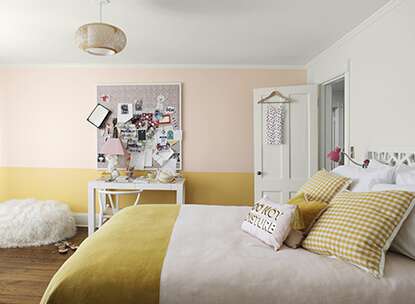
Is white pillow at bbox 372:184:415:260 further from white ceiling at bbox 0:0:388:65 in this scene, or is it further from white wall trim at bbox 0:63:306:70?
white wall trim at bbox 0:63:306:70

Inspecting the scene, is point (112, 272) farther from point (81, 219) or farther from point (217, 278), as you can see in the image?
point (81, 219)

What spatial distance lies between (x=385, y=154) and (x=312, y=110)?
1.44 metres

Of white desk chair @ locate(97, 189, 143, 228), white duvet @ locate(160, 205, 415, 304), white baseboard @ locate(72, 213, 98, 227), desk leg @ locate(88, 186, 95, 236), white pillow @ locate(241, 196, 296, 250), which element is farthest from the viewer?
white baseboard @ locate(72, 213, 98, 227)

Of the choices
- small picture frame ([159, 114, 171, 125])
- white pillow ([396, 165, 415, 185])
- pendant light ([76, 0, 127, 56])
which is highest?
pendant light ([76, 0, 127, 56])

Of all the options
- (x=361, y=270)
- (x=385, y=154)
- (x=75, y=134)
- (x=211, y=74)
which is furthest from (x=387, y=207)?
(x=75, y=134)

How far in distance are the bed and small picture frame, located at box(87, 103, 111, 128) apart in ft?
9.19

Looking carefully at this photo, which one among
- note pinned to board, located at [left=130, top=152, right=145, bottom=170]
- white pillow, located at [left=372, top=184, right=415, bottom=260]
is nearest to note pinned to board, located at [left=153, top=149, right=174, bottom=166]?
note pinned to board, located at [left=130, top=152, right=145, bottom=170]

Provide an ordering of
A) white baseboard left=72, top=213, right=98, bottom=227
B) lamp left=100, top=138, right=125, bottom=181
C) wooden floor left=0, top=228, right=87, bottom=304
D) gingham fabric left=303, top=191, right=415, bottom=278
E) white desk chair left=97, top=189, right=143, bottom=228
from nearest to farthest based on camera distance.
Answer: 1. gingham fabric left=303, top=191, right=415, bottom=278
2. wooden floor left=0, top=228, right=87, bottom=304
3. white desk chair left=97, top=189, right=143, bottom=228
4. lamp left=100, top=138, right=125, bottom=181
5. white baseboard left=72, top=213, right=98, bottom=227

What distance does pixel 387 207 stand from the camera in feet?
4.66

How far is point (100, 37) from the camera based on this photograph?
6.87 feet

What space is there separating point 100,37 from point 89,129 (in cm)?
228

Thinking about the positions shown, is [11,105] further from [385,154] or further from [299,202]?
[385,154]

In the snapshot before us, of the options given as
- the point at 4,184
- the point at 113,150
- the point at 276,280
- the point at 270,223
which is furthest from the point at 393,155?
the point at 4,184

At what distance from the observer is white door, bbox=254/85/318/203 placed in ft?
12.0
